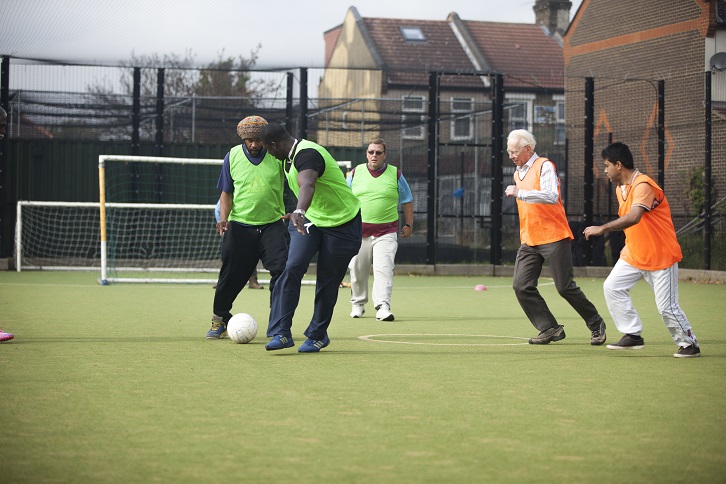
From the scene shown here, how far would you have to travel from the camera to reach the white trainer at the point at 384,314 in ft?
38.6

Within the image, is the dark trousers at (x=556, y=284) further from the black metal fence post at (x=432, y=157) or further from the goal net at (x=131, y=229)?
the goal net at (x=131, y=229)

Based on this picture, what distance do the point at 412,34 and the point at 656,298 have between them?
3889 cm

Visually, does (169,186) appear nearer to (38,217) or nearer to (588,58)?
(38,217)

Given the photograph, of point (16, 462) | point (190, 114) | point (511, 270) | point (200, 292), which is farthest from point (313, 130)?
point (16, 462)

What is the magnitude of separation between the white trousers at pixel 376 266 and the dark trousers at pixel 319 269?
10.9 feet

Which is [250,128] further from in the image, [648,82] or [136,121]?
[648,82]

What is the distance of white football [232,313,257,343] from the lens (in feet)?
30.2

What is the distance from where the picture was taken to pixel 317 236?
28.2 ft

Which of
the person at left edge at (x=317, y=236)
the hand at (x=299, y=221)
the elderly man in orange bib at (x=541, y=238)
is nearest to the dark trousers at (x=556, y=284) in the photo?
the elderly man in orange bib at (x=541, y=238)

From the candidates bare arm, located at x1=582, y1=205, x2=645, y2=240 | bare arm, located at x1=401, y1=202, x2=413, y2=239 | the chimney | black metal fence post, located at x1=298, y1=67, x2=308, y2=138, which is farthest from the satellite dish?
the chimney

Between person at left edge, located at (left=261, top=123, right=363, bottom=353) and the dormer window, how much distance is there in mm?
37973

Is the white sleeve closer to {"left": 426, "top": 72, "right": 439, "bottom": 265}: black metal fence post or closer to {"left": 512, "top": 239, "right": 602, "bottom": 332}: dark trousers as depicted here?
{"left": 512, "top": 239, "right": 602, "bottom": 332}: dark trousers

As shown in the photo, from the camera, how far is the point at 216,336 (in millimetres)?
9703

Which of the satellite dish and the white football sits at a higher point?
the satellite dish
